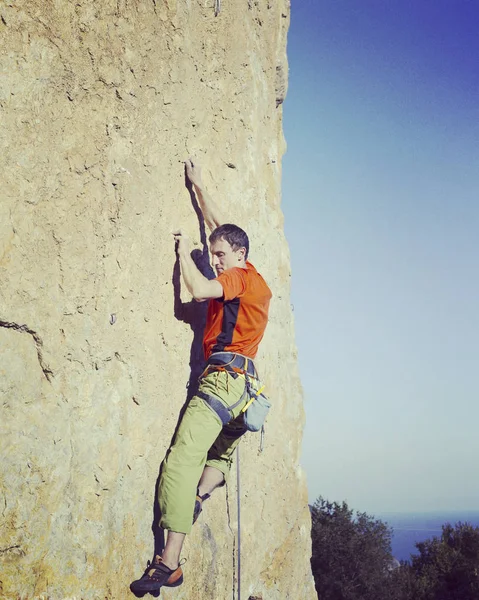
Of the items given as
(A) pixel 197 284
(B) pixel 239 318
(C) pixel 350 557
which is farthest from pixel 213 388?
(C) pixel 350 557

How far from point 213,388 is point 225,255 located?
105cm

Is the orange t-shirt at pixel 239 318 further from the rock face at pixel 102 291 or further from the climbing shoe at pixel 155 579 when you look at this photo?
the climbing shoe at pixel 155 579

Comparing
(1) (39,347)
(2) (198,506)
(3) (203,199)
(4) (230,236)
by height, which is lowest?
(2) (198,506)

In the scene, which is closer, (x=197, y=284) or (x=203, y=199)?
(x=197, y=284)

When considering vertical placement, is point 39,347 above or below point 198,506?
above

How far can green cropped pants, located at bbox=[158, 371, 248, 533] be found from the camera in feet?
12.1

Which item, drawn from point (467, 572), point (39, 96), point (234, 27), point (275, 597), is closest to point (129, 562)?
point (275, 597)

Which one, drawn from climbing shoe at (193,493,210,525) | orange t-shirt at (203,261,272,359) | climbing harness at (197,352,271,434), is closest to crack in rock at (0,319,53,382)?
climbing harness at (197,352,271,434)

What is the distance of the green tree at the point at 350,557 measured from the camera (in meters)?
20.9

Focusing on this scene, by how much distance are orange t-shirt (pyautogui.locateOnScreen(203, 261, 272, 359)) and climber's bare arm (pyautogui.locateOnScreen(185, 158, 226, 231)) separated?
28.4 inches

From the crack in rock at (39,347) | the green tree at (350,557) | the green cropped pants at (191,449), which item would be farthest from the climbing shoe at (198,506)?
the green tree at (350,557)

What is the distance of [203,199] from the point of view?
4809 mm

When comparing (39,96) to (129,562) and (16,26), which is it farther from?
(129,562)

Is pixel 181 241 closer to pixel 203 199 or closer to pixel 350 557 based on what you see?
pixel 203 199
